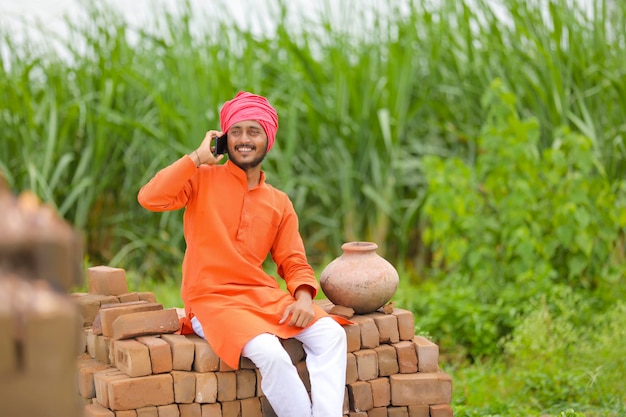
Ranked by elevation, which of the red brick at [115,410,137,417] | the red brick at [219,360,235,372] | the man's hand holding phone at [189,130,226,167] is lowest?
the red brick at [115,410,137,417]

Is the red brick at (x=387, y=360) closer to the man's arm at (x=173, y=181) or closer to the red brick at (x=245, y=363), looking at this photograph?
the red brick at (x=245, y=363)

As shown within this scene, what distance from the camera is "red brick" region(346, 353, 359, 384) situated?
3.59 m

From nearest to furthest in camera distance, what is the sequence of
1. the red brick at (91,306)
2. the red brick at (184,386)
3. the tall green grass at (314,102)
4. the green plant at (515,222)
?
the red brick at (184,386) < the red brick at (91,306) < the green plant at (515,222) < the tall green grass at (314,102)

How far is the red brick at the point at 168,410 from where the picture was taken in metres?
3.32

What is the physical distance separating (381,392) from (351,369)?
0.55 ft

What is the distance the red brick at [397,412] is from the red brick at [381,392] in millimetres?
37

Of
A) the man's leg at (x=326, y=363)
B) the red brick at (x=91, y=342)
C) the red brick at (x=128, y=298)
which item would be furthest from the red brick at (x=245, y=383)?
the red brick at (x=128, y=298)

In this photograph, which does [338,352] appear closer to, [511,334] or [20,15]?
[511,334]

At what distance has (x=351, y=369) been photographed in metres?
3.60

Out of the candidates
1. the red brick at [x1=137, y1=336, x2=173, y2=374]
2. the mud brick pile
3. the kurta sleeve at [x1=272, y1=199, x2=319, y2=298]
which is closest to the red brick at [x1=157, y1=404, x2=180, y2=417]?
the mud brick pile

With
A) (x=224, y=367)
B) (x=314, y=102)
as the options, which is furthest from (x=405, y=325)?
(x=314, y=102)

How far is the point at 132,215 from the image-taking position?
6.54 m

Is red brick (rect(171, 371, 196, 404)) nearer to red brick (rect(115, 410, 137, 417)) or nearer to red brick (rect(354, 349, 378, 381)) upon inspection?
red brick (rect(115, 410, 137, 417))

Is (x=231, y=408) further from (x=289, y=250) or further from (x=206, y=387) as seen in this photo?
(x=289, y=250)
